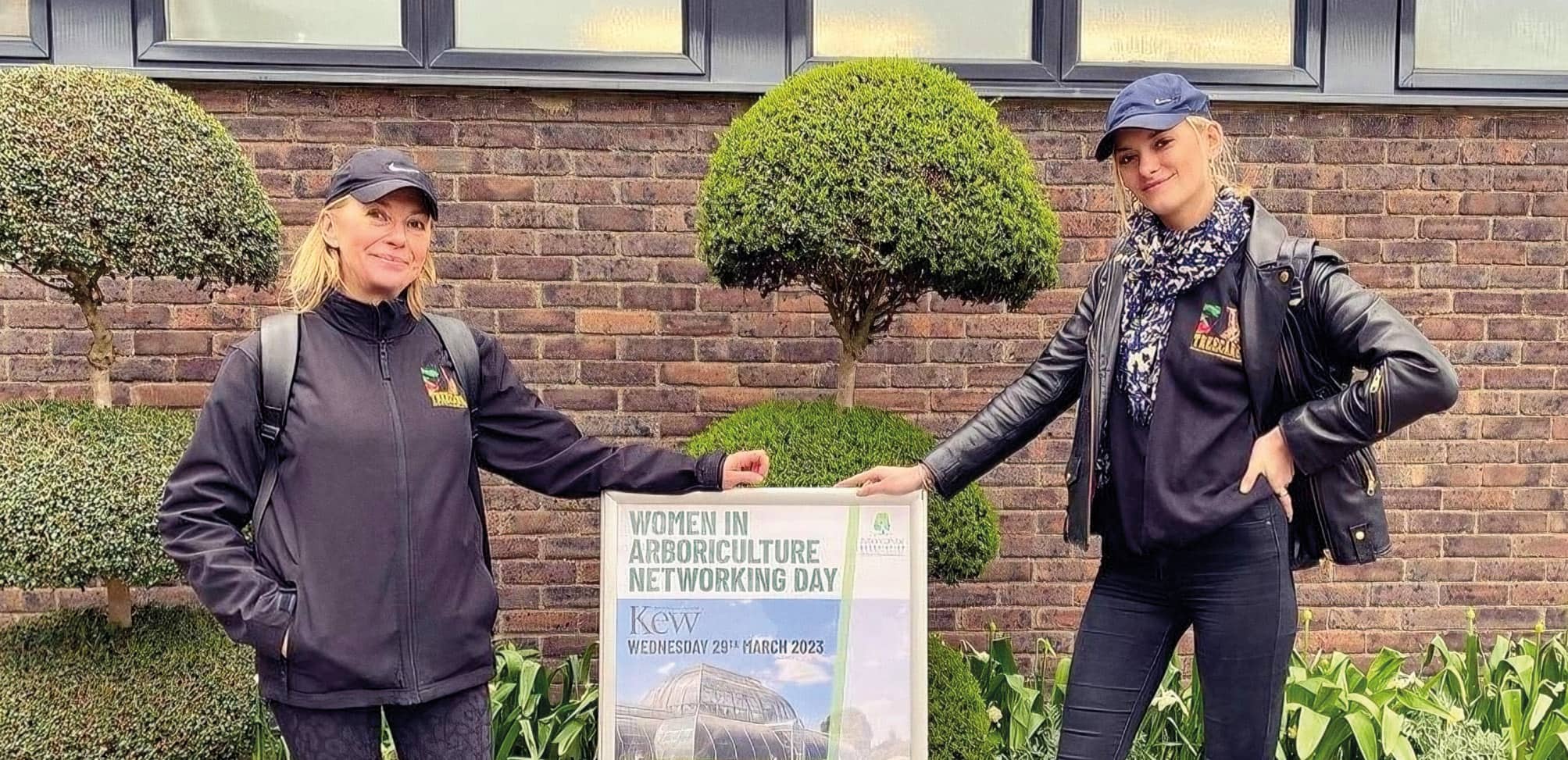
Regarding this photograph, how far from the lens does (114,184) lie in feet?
9.11

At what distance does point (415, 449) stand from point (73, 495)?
1184 millimetres

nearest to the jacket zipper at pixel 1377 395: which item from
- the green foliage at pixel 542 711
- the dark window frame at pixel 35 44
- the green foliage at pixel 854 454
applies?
the green foliage at pixel 854 454

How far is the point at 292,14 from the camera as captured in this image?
13.8 feet

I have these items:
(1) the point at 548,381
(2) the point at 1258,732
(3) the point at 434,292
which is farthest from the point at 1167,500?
(3) the point at 434,292

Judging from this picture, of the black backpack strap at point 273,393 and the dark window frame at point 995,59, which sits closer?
the black backpack strap at point 273,393

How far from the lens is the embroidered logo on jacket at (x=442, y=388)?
7.45 ft

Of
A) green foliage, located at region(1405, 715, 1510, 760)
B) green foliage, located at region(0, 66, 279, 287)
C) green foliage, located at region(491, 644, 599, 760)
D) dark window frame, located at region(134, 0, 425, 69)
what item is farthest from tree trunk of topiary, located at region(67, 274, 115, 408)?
green foliage, located at region(1405, 715, 1510, 760)

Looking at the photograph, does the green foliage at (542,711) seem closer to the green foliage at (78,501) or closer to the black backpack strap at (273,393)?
the green foliage at (78,501)

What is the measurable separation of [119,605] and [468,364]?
1.52m

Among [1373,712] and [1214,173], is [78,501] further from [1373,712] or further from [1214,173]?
[1373,712]

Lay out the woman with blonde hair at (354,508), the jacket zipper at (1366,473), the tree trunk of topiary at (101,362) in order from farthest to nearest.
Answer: the tree trunk of topiary at (101,362)
the jacket zipper at (1366,473)
the woman with blonde hair at (354,508)

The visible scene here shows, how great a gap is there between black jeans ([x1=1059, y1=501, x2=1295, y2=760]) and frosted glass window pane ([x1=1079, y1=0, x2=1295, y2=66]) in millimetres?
2670

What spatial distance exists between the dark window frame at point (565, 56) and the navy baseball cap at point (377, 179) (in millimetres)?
2044

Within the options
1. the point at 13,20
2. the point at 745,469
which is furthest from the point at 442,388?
the point at 13,20
